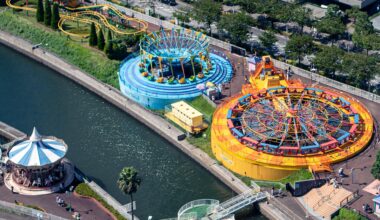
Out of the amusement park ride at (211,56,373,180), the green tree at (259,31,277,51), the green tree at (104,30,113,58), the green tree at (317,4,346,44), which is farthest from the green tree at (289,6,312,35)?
the green tree at (104,30,113,58)

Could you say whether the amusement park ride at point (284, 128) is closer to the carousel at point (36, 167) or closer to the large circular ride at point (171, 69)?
the large circular ride at point (171, 69)

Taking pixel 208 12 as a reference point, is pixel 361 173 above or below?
below

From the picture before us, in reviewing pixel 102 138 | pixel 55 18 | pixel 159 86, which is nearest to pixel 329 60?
pixel 159 86

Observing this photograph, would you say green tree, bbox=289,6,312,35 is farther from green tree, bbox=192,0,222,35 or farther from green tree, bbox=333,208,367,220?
green tree, bbox=333,208,367,220

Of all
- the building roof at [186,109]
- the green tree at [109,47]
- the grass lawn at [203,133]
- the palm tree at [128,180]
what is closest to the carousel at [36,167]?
the palm tree at [128,180]

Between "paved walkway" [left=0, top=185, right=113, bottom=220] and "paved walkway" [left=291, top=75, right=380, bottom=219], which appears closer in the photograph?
"paved walkway" [left=291, top=75, right=380, bottom=219]

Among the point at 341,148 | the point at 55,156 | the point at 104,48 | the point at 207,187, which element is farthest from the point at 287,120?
the point at 104,48

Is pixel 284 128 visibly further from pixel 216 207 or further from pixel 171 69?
pixel 171 69
